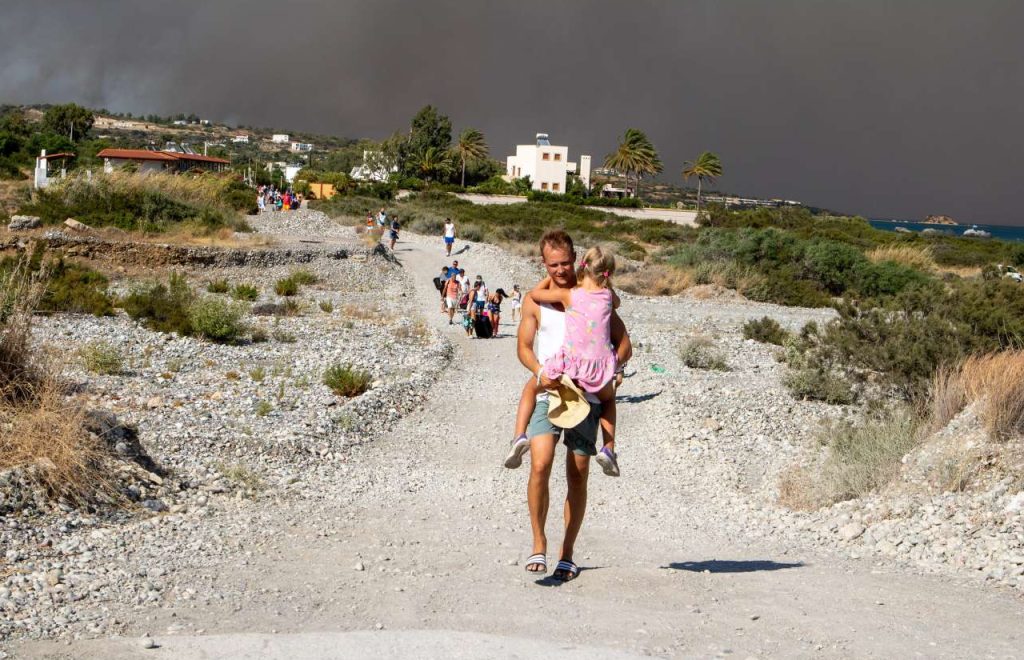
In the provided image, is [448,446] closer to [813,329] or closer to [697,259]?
[813,329]

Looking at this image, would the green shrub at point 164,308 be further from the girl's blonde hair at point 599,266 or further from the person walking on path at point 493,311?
the girl's blonde hair at point 599,266

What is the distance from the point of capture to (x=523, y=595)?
5.80 metres

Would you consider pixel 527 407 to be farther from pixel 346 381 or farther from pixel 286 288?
pixel 286 288

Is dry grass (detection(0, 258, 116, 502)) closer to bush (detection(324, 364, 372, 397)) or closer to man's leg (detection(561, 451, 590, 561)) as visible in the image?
man's leg (detection(561, 451, 590, 561))

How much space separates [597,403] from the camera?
589 centimetres

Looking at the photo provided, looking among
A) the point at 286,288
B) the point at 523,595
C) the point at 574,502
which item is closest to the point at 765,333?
the point at 286,288

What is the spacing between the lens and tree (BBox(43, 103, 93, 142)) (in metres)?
110

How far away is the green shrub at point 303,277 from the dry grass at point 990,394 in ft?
73.9

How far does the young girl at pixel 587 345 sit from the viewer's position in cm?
579

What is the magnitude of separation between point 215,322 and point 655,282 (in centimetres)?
2126

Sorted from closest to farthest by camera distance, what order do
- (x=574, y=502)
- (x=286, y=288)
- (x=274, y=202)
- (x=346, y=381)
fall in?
(x=574, y=502) < (x=346, y=381) < (x=286, y=288) < (x=274, y=202)

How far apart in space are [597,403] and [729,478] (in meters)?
5.06

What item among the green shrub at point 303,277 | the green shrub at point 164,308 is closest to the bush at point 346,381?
the green shrub at point 164,308

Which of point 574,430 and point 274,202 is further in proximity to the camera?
point 274,202
